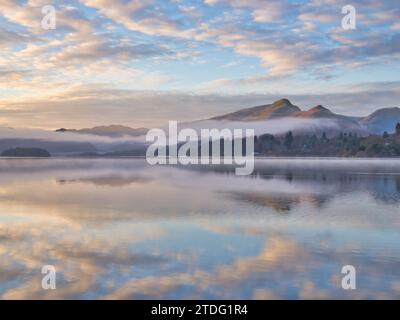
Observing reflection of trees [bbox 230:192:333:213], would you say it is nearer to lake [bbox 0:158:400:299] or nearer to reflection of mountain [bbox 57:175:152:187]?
lake [bbox 0:158:400:299]

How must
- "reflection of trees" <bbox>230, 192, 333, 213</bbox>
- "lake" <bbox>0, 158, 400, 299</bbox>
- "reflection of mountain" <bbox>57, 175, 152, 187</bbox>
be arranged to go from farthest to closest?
"reflection of mountain" <bbox>57, 175, 152, 187</bbox>, "reflection of trees" <bbox>230, 192, 333, 213</bbox>, "lake" <bbox>0, 158, 400, 299</bbox>

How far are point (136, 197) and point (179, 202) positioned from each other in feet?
22.5

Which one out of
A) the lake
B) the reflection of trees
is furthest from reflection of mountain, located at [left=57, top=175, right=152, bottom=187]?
the lake

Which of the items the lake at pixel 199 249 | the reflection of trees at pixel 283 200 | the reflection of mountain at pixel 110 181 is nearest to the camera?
the lake at pixel 199 249

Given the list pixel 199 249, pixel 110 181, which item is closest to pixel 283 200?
pixel 199 249

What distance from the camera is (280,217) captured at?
3572 cm

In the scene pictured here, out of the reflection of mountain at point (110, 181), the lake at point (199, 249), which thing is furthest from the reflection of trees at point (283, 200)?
the reflection of mountain at point (110, 181)

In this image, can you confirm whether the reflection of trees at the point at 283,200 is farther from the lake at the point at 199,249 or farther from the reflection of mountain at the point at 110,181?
the reflection of mountain at the point at 110,181

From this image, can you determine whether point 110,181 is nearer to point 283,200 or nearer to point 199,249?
point 283,200
